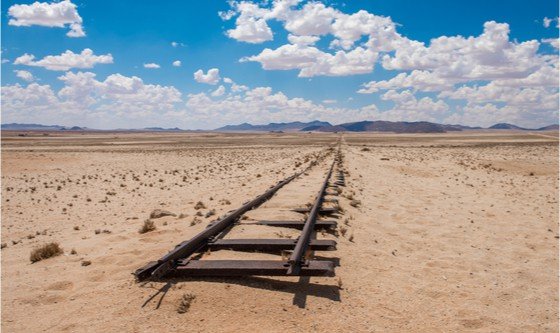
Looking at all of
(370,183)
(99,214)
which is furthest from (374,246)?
(370,183)

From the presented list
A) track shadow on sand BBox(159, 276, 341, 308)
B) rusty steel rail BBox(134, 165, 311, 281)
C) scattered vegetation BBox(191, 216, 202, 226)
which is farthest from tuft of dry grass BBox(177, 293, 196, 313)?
scattered vegetation BBox(191, 216, 202, 226)

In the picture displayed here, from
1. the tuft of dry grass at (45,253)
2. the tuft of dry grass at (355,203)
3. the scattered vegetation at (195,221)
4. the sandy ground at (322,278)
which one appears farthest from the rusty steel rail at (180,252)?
the tuft of dry grass at (355,203)

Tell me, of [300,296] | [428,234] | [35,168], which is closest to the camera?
[300,296]

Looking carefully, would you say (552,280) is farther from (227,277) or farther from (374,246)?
(227,277)

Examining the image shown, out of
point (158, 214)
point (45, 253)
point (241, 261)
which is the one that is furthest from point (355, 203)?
point (45, 253)

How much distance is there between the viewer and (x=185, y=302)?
4.63 m

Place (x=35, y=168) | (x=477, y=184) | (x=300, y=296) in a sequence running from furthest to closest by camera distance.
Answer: (x=35, y=168) < (x=477, y=184) < (x=300, y=296)

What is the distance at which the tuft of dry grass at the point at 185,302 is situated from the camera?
4555 mm

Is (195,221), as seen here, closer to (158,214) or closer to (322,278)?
(158,214)

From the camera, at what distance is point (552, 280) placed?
6.19 m

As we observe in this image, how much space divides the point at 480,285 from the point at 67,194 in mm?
15887

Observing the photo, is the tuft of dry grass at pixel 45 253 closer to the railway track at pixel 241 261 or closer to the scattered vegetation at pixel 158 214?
the railway track at pixel 241 261

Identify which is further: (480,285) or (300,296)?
(480,285)

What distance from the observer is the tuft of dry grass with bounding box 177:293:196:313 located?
455cm
